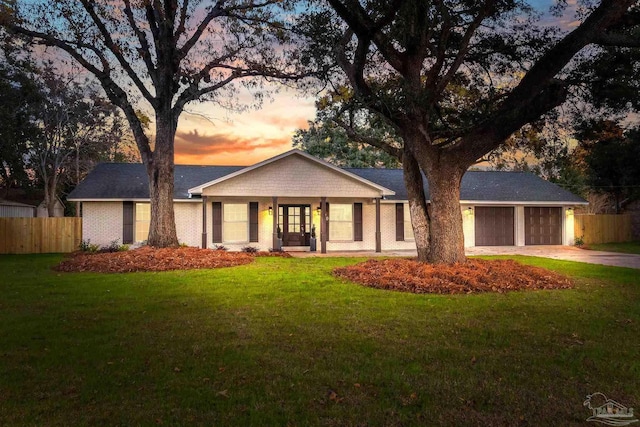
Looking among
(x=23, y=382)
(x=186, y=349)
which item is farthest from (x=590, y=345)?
(x=23, y=382)

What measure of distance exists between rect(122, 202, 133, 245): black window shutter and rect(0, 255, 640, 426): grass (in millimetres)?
10149

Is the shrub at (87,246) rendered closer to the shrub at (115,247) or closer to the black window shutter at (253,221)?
the shrub at (115,247)

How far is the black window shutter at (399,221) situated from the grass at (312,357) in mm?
11882

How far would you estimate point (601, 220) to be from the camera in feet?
81.1

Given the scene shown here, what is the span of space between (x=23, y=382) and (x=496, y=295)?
761cm

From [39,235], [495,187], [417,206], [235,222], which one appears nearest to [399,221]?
[495,187]

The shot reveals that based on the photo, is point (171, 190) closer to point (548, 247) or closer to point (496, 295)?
point (496, 295)

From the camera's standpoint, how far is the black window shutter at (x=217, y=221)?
1941 centimetres

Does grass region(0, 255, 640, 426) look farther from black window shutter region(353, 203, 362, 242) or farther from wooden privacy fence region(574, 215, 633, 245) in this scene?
wooden privacy fence region(574, 215, 633, 245)

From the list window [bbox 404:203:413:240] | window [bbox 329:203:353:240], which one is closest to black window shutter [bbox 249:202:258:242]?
window [bbox 329:203:353:240]

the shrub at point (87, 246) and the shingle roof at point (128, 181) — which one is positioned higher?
the shingle roof at point (128, 181)

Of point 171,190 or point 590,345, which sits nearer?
point 590,345

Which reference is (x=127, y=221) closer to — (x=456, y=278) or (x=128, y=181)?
(x=128, y=181)

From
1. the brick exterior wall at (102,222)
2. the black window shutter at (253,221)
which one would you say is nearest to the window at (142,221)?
the brick exterior wall at (102,222)
